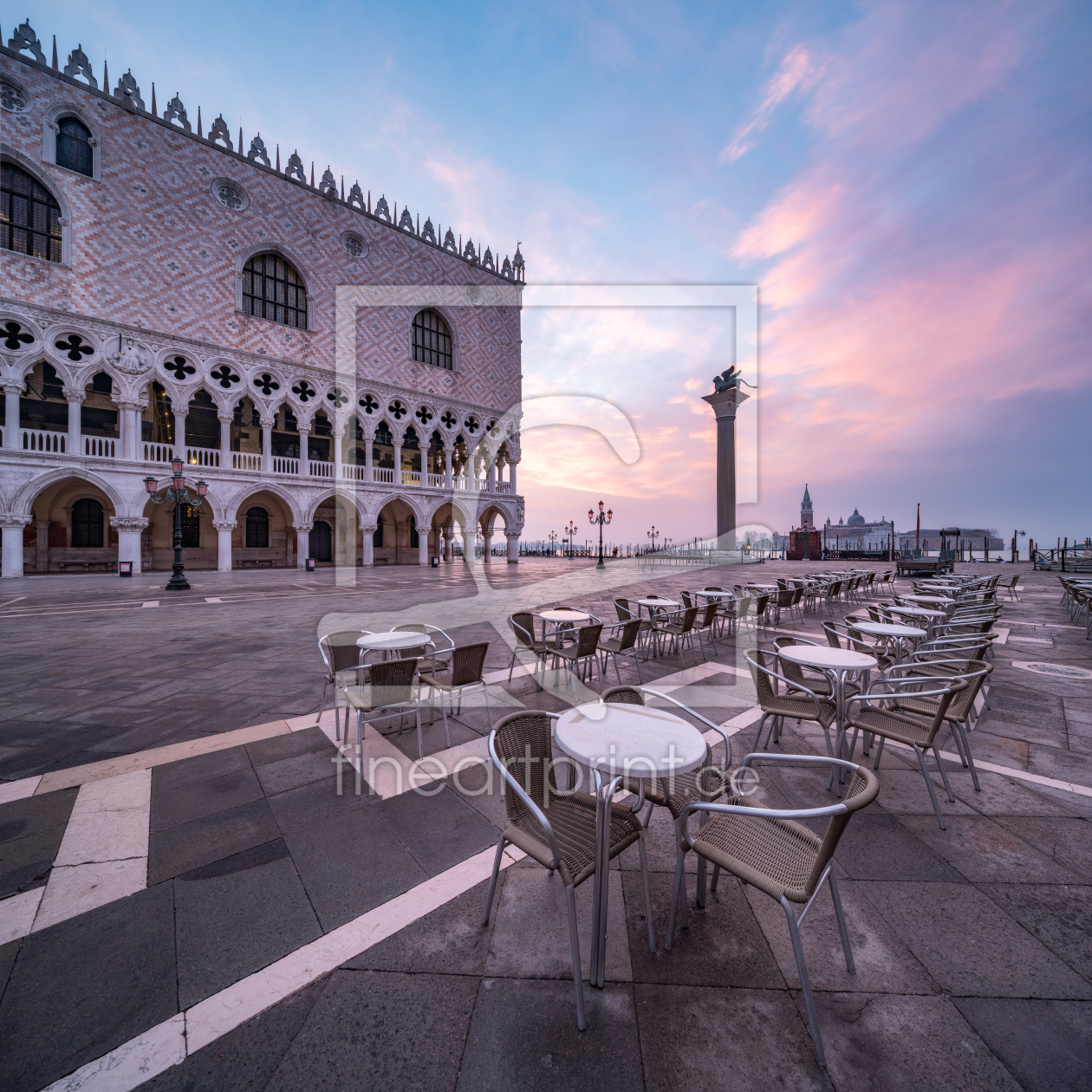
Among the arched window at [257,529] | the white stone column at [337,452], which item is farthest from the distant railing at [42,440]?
the white stone column at [337,452]

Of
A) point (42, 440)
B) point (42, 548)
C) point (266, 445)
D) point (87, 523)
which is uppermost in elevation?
point (266, 445)

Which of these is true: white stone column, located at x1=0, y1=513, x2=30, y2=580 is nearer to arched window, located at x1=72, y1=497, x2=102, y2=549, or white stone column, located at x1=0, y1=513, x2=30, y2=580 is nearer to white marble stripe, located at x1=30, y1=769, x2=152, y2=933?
arched window, located at x1=72, y1=497, x2=102, y2=549

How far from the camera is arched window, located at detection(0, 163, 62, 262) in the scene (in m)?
17.9

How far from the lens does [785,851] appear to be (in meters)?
1.93

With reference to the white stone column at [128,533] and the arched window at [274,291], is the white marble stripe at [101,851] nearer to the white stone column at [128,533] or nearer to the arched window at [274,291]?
the white stone column at [128,533]

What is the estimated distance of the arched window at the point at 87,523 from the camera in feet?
70.4

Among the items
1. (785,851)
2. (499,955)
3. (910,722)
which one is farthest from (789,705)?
(499,955)

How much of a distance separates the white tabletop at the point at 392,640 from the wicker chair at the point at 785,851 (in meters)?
2.87

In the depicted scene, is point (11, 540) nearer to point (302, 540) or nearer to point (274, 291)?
point (302, 540)

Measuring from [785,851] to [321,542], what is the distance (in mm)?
29806

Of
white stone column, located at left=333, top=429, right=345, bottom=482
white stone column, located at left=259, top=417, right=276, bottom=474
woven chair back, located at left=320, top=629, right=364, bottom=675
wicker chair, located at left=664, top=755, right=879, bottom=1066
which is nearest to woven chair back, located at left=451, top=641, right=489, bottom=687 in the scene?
woven chair back, located at left=320, top=629, right=364, bottom=675

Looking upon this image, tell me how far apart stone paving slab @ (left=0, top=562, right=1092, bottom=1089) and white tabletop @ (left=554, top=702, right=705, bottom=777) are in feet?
2.49

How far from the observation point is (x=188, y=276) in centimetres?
2080

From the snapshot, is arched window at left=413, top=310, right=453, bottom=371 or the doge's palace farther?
arched window at left=413, top=310, right=453, bottom=371
